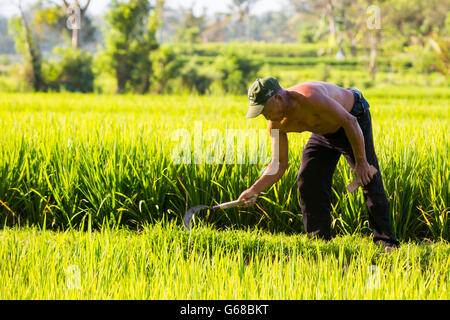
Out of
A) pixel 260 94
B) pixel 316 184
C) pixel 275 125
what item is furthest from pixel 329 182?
pixel 260 94

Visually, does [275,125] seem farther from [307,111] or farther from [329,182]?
[329,182]

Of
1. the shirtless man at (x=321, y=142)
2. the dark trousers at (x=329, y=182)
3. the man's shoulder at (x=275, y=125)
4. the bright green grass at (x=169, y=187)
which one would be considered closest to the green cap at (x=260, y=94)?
the shirtless man at (x=321, y=142)

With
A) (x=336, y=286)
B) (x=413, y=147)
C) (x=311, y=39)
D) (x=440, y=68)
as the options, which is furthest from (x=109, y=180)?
(x=311, y=39)

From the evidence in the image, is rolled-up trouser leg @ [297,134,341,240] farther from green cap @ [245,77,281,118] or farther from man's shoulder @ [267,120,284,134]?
green cap @ [245,77,281,118]

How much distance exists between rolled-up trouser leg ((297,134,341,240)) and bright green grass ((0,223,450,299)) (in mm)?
121

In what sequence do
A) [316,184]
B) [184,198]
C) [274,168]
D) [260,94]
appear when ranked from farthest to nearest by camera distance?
[184,198]
[316,184]
[274,168]
[260,94]

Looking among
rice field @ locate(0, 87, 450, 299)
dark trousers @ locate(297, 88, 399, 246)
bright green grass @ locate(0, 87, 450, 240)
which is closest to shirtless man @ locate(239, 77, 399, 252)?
dark trousers @ locate(297, 88, 399, 246)

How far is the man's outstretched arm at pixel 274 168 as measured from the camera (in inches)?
114

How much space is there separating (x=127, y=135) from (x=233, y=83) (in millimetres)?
13135

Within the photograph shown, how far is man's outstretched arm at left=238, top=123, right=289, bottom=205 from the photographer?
2904 millimetres

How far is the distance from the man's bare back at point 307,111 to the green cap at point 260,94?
175 mm

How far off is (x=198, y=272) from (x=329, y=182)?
1.06m

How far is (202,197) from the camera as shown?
148 inches

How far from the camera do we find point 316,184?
317 cm
